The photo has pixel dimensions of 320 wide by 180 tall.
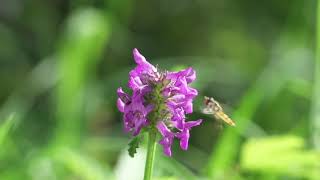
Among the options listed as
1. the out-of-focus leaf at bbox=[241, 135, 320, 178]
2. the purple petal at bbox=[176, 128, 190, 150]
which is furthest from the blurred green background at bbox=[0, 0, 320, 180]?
the purple petal at bbox=[176, 128, 190, 150]

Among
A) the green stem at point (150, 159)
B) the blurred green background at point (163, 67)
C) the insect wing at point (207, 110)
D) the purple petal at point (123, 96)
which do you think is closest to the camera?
the green stem at point (150, 159)

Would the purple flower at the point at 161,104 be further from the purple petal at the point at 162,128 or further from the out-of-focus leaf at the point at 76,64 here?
the out-of-focus leaf at the point at 76,64

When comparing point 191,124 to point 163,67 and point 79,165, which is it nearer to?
point 79,165

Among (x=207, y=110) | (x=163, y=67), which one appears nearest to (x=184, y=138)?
(x=207, y=110)

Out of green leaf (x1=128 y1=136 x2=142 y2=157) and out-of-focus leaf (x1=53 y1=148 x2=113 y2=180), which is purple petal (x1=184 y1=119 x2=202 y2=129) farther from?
out-of-focus leaf (x1=53 y1=148 x2=113 y2=180)

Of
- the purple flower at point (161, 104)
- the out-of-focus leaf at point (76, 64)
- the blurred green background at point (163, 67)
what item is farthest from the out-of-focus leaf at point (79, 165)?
the purple flower at point (161, 104)

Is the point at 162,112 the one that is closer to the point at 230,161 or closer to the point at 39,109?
the point at 230,161

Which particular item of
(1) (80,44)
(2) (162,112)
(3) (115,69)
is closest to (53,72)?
(1) (80,44)
